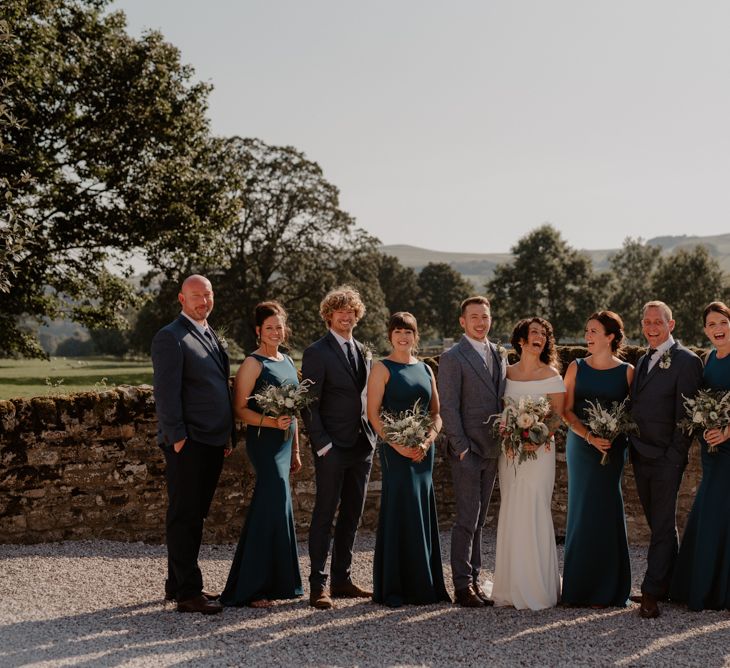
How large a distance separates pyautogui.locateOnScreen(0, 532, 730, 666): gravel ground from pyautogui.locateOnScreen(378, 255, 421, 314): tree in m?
51.2

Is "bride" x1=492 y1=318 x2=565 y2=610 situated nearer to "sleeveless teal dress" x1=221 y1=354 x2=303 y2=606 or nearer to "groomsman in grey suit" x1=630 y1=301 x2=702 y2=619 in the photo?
"groomsman in grey suit" x1=630 y1=301 x2=702 y2=619

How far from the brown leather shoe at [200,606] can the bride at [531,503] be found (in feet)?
7.51

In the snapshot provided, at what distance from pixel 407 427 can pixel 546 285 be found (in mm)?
43812

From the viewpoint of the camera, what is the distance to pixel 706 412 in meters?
6.02

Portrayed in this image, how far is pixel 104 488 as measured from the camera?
336 inches

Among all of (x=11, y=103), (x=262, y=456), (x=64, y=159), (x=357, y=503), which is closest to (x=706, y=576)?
(x=357, y=503)

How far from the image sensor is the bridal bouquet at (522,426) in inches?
245

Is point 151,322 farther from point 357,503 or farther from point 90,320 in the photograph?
point 357,503

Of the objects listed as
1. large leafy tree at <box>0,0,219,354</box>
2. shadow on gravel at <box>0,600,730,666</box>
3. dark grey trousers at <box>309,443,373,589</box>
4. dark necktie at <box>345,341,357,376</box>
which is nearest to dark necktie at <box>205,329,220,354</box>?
dark necktie at <box>345,341,357,376</box>

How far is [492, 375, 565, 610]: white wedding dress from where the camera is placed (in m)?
6.55

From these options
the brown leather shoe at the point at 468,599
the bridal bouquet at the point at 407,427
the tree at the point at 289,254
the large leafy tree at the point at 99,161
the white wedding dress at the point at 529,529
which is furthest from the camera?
the tree at the point at 289,254

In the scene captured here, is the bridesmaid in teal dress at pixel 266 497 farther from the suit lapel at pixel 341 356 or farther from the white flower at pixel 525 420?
the white flower at pixel 525 420

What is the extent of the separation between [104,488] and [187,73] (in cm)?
1573

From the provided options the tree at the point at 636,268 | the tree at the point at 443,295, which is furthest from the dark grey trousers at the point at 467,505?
the tree at the point at 443,295
